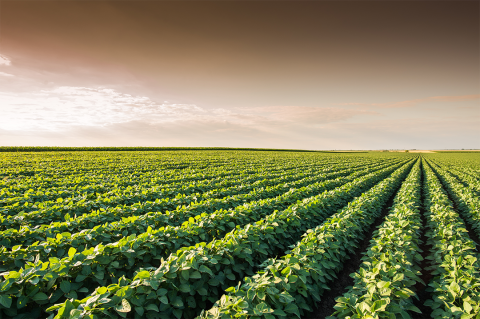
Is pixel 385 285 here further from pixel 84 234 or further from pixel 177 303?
pixel 84 234

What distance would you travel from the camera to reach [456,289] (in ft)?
11.7

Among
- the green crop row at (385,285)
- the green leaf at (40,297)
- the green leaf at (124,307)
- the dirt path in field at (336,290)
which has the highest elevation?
→ the green leaf at (124,307)

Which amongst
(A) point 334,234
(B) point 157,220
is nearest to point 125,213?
(B) point 157,220

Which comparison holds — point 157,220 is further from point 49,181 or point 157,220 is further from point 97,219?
point 49,181

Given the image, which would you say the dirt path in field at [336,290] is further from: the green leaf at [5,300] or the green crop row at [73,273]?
the green leaf at [5,300]

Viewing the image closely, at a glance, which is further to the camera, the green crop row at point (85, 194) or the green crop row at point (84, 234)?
the green crop row at point (85, 194)

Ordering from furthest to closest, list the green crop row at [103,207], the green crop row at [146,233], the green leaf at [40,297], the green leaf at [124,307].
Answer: the green crop row at [103,207], the green crop row at [146,233], the green leaf at [40,297], the green leaf at [124,307]

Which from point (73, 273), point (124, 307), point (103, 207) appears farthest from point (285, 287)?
point (103, 207)

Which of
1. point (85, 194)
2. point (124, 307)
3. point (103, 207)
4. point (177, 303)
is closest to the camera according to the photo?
point (124, 307)

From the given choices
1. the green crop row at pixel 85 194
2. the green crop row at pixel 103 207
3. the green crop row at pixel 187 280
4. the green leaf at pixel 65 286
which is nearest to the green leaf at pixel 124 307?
the green crop row at pixel 187 280

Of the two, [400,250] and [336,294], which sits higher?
[400,250]

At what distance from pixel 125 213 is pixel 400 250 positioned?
7606 millimetres

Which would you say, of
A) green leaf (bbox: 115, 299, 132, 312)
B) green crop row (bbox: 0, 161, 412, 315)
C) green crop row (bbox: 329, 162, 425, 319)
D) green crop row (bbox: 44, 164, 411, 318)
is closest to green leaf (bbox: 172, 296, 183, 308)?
green crop row (bbox: 44, 164, 411, 318)

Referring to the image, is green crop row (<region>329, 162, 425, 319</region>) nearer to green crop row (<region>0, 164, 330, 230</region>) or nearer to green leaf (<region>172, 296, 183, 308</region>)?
green leaf (<region>172, 296, 183, 308</region>)
